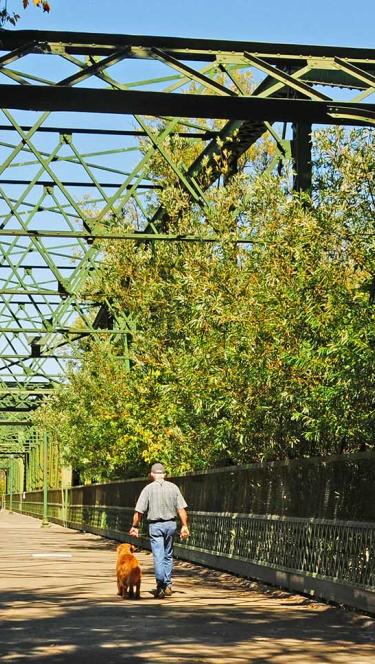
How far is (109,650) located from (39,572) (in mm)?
11585

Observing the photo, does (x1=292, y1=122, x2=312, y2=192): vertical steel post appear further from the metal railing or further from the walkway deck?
the walkway deck

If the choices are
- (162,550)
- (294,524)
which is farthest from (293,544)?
(162,550)

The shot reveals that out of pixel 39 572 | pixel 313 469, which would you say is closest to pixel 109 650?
pixel 313 469

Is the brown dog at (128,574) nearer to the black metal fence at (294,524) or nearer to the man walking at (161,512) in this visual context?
the man walking at (161,512)

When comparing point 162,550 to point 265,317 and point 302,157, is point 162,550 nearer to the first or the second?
point 265,317

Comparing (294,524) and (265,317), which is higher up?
(265,317)

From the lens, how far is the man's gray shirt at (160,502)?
59.8 ft

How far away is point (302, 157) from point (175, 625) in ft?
31.1

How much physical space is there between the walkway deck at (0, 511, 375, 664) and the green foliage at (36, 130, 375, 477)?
2.34 meters

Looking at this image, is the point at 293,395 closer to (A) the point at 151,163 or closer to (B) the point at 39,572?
(B) the point at 39,572

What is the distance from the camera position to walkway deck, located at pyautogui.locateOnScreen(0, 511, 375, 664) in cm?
1118

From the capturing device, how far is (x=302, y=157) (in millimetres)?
20969

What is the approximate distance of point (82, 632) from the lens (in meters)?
12.9

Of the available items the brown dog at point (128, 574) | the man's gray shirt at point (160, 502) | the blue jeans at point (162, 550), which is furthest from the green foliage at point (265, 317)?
the brown dog at point (128, 574)
